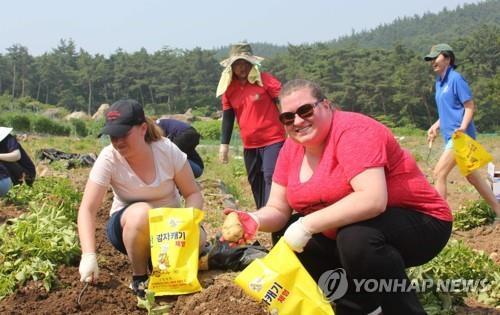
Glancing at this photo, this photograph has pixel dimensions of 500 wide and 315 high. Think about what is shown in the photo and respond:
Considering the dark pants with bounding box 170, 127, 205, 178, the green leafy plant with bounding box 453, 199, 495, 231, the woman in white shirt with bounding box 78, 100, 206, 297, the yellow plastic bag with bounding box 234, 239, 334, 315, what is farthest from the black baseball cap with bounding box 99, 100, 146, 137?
the green leafy plant with bounding box 453, 199, 495, 231

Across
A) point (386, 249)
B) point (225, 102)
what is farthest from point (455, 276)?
point (225, 102)

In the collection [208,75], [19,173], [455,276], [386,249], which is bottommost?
[208,75]

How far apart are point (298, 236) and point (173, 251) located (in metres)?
0.78

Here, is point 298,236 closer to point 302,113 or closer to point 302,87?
point 302,113

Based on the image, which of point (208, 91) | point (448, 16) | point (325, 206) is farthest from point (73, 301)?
point (448, 16)

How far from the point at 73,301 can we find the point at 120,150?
75 centimetres

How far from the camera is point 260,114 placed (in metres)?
4.88

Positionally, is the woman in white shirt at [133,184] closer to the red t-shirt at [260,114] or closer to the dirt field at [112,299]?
the dirt field at [112,299]

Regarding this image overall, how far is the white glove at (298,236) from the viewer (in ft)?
8.01

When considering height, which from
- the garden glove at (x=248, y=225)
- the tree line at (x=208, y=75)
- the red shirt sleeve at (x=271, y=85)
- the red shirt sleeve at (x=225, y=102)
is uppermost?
the red shirt sleeve at (x=271, y=85)

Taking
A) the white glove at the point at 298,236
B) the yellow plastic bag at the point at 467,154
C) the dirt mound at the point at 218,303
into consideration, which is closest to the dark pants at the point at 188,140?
the dirt mound at the point at 218,303

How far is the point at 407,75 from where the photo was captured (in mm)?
57438

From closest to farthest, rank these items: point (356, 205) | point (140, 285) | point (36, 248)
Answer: point (356, 205) < point (140, 285) < point (36, 248)

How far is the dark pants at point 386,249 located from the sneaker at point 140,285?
0.92m
